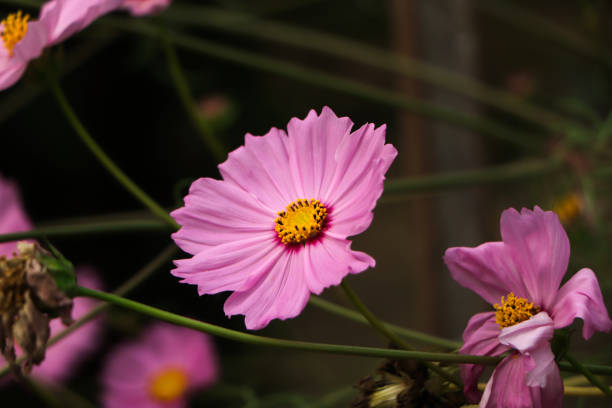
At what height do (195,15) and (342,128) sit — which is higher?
(195,15)

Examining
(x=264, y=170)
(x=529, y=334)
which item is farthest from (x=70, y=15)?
(x=529, y=334)

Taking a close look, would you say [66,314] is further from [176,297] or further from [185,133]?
[185,133]

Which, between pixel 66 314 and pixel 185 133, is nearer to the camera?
pixel 66 314

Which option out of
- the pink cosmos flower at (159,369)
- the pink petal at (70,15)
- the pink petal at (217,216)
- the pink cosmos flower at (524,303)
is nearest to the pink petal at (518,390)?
the pink cosmos flower at (524,303)

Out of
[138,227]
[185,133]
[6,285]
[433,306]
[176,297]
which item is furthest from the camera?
[185,133]

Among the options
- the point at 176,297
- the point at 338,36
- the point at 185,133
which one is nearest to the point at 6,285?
the point at 176,297

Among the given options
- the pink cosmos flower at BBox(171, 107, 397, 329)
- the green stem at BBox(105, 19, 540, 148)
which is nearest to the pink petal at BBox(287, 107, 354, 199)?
the pink cosmos flower at BBox(171, 107, 397, 329)

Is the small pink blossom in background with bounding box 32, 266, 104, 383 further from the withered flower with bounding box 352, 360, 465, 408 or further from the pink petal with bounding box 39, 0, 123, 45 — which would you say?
the withered flower with bounding box 352, 360, 465, 408

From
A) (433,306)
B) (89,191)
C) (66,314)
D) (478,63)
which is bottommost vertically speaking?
(433,306)
